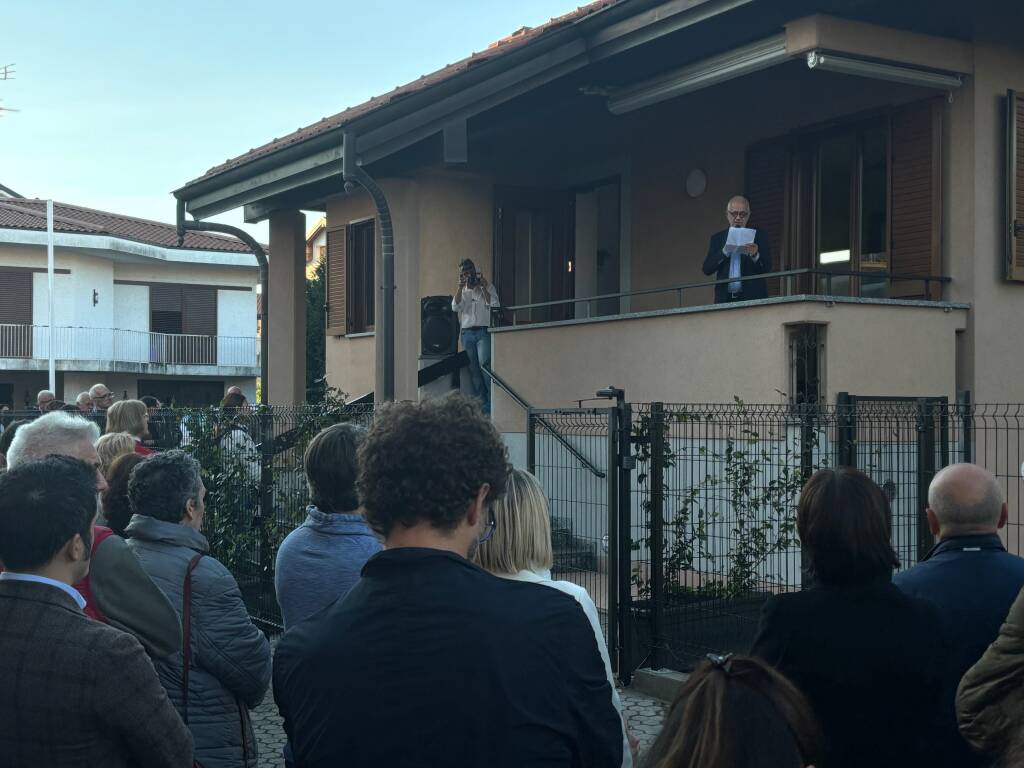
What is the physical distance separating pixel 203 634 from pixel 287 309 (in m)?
13.9

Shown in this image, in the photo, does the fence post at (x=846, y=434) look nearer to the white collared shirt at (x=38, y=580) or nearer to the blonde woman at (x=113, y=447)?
the blonde woman at (x=113, y=447)

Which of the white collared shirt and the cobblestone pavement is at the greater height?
the white collared shirt

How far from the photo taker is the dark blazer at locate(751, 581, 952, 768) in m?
2.97

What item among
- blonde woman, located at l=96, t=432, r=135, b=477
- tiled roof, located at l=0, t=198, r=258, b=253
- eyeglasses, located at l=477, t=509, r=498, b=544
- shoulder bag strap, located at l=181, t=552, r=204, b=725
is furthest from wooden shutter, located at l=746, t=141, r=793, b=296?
tiled roof, located at l=0, t=198, r=258, b=253

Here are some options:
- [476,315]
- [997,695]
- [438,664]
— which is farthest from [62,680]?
[476,315]

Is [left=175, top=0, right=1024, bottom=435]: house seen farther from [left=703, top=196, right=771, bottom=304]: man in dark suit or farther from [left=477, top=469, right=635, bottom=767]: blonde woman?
[left=477, top=469, right=635, bottom=767]: blonde woman

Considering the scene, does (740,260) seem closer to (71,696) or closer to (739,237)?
(739,237)

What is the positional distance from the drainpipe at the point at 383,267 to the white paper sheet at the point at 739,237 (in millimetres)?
3358

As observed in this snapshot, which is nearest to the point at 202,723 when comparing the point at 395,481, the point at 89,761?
the point at 89,761

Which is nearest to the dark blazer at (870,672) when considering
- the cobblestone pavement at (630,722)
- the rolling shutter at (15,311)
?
the cobblestone pavement at (630,722)

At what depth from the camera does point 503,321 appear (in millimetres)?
14594

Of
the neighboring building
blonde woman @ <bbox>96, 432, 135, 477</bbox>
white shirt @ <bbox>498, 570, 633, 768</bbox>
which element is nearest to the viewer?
white shirt @ <bbox>498, 570, 633, 768</bbox>

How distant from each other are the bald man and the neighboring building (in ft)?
113

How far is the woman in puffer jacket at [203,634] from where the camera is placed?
12.7ft
